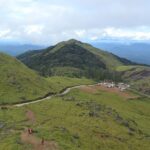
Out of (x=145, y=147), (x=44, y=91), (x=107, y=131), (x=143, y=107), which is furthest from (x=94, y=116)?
(x=143, y=107)

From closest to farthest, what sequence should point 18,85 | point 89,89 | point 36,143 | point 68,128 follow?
1. point 36,143
2. point 68,128
3. point 18,85
4. point 89,89

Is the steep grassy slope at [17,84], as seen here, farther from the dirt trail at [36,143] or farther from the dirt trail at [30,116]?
the dirt trail at [36,143]

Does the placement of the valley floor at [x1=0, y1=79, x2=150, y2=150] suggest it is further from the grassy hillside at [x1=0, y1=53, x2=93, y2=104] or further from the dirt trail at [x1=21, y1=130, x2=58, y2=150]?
the grassy hillside at [x1=0, y1=53, x2=93, y2=104]

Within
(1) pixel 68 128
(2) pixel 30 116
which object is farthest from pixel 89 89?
(1) pixel 68 128

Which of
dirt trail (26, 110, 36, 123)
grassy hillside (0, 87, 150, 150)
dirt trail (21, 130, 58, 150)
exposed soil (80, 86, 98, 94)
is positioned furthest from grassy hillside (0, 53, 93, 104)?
dirt trail (21, 130, 58, 150)

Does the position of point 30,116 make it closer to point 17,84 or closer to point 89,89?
point 17,84

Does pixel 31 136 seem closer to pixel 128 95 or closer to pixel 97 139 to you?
pixel 97 139

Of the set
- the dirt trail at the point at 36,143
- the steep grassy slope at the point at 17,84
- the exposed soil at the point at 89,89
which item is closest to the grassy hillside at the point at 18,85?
the steep grassy slope at the point at 17,84
